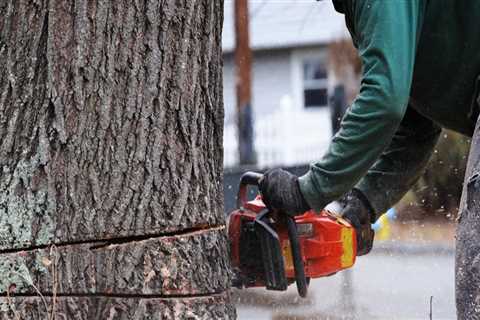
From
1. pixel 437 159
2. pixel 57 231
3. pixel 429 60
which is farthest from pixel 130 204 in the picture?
pixel 437 159

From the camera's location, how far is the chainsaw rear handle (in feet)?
10.1

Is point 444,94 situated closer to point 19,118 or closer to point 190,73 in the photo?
point 190,73

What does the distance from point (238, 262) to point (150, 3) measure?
0.91m

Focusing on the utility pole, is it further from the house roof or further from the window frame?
the window frame

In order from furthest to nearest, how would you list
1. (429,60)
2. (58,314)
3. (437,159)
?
(437,159)
(429,60)
(58,314)

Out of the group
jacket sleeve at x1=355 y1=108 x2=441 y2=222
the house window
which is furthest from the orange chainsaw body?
the house window

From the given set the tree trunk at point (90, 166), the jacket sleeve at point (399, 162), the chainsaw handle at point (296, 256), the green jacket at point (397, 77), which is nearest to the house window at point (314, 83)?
the jacket sleeve at point (399, 162)

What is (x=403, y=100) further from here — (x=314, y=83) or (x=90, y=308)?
(x=314, y=83)

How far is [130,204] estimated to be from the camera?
8.46 ft

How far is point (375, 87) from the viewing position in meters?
2.54

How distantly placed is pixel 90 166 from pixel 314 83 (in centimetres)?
1823

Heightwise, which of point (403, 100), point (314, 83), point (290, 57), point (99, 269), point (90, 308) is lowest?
point (90, 308)

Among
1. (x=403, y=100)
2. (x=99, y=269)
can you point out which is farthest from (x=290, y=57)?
(x=99, y=269)

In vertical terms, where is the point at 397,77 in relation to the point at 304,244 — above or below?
above
